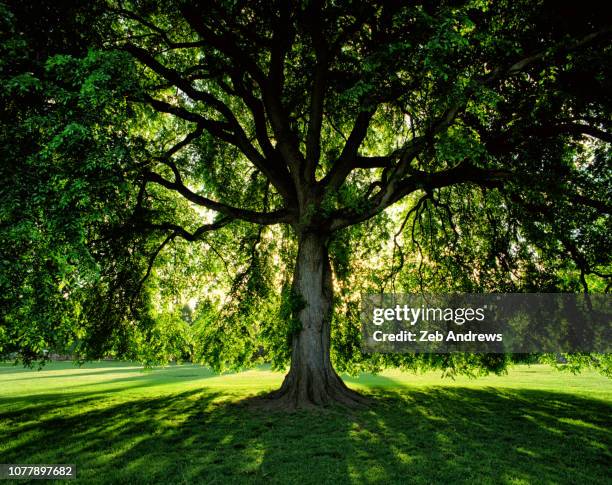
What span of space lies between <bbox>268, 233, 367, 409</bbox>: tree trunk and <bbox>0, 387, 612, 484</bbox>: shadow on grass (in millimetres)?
989

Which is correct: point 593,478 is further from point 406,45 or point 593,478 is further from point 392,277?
point 392,277

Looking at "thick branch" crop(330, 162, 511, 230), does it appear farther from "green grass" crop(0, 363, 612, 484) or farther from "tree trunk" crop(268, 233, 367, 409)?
"green grass" crop(0, 363, 612, 484)

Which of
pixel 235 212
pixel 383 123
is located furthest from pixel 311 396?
pixel 383 123

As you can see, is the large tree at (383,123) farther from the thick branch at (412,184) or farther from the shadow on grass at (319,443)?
the shadow on grass at (319,443)

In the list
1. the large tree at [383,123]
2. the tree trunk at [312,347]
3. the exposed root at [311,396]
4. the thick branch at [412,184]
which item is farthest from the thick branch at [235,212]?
the exposed root at [311,396]

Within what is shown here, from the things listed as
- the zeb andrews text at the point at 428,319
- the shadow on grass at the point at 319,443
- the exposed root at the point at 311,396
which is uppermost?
the zeb andrews text at the point at 428,319

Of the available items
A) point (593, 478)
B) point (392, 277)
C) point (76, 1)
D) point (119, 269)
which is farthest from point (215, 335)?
point (593, 478)

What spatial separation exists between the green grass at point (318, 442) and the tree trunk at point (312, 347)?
972 mm

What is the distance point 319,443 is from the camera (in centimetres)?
783

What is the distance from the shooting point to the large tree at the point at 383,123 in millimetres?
9344

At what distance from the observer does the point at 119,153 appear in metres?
7.00

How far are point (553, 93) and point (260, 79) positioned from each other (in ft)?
26.1

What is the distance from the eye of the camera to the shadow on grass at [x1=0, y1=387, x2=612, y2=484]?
6.16 metres

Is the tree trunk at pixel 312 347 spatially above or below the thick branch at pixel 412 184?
below
